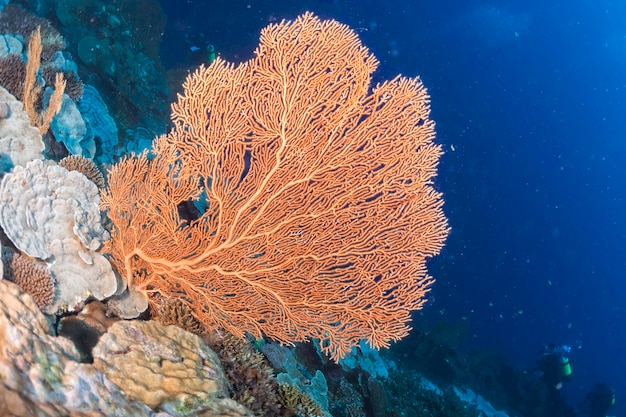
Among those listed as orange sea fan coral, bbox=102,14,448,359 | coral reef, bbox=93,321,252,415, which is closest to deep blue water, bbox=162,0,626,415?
orange sea fan coral, bbox=102,14,448,359

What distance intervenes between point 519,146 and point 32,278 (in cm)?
7397

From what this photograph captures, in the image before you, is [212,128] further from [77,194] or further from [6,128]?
[6,128]

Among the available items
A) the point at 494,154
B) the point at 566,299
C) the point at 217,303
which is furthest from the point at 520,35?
the point at 217,303

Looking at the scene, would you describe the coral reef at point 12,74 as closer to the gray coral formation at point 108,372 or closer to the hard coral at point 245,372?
the gray coral formation at point 108,372

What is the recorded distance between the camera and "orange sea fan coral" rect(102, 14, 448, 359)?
161 inches

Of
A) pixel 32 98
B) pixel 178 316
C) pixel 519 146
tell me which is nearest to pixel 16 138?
pixel 32 98

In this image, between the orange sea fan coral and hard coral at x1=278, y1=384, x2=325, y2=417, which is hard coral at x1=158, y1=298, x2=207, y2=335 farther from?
hard coral at x1=278, y1=384, x2=325, y2=417

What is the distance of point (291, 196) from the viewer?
4227mm

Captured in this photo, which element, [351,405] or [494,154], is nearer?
[351,405]

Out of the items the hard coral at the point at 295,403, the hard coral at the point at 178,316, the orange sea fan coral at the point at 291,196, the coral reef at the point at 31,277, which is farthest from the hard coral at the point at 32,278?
the hard coral at the point at 295,403

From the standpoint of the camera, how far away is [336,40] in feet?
13.8

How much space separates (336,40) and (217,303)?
3.14m

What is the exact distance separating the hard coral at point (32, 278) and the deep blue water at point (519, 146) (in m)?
13.4

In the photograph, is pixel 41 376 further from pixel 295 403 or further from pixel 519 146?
pixel 519 146
